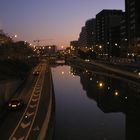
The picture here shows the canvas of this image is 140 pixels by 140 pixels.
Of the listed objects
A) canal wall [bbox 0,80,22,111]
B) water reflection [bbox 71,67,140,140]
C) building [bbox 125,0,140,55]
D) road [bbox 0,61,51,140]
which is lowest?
water reflection [bbox 71,67,140,140]

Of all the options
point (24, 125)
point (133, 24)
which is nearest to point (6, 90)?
point (24, 125)

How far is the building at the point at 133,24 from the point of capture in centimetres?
15495

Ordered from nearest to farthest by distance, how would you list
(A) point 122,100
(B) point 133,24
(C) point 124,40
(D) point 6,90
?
(D) point 6,90 → (A) point 122,100 → (B) point 133,24 → (C) point 124,40

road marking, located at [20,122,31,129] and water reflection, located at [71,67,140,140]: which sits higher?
road marking, located at [20,122,31,129]

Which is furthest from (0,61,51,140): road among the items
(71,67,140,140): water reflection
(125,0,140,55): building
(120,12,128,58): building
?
(120,12,128,58): building

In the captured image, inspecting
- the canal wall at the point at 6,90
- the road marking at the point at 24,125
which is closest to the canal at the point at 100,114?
the road marking at the point at 24,125

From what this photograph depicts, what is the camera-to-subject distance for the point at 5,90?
49.4 metres

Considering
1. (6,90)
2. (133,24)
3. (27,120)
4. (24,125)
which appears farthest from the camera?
(133,24)

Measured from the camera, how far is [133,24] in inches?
6358

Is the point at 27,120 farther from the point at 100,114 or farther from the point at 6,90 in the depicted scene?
the point at 100,114

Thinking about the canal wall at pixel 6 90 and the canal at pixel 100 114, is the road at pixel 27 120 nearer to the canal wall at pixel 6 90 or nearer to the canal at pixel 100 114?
the canal wall at pixel 6 90

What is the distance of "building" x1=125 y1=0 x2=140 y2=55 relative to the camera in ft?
508

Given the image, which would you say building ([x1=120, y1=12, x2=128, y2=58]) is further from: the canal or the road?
the road

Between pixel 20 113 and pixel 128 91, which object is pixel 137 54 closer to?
pixel 128 91
